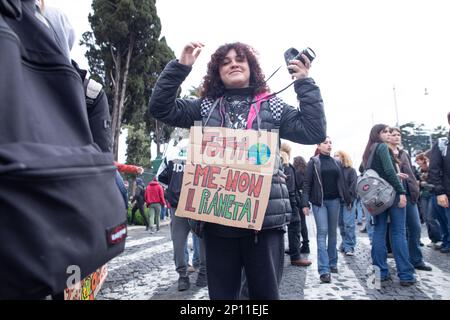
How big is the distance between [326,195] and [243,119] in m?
3.15

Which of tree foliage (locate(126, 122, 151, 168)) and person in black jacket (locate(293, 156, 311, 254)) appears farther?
tree foliage (locate(126, 122, 151, 168))

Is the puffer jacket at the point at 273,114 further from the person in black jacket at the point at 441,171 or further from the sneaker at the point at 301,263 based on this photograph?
the sneaker at the point at 301,263

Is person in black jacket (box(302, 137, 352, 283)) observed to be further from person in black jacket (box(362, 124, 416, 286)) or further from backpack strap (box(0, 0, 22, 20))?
backpack strap (box(0, 0, 22, 20))

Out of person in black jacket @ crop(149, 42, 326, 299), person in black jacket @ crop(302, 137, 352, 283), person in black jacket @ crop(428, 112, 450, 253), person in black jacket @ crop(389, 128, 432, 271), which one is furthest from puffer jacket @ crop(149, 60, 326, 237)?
person in black jacket @ crop(428, 112, 450, 253)

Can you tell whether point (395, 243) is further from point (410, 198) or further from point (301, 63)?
point (301, 63)

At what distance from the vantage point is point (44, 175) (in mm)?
750

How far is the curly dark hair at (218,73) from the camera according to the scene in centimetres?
204

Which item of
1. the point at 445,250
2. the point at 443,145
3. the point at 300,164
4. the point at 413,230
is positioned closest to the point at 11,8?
the point at 413,230

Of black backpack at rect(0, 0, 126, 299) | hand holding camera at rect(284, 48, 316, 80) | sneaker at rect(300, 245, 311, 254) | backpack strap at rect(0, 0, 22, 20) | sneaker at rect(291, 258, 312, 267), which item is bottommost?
sneaker at rect(300, 245, 311, 254)

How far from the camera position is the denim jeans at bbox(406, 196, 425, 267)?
4340 millimetres

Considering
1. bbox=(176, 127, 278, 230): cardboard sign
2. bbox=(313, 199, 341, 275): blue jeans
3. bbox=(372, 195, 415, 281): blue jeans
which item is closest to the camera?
bbox=(176, 127, 278, 230): cardboard sign

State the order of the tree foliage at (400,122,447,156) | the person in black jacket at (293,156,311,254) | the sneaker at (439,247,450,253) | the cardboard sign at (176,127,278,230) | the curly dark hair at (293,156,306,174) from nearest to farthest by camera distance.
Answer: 1. the cardboard sign at (176,127,278,230)
2. the sneaker at (439,247,450,253)
3. the person in black jacket at (293,156,311,254)
4. the curly dark hair at (293,156,306,174)
5. the tree foliage at (400,122,447,156)
